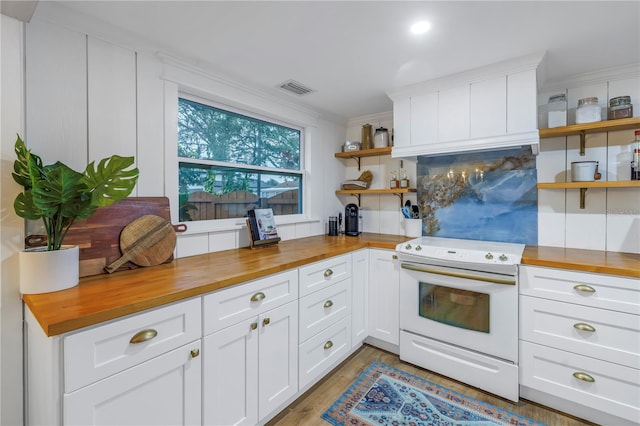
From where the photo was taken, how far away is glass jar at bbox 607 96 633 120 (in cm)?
194

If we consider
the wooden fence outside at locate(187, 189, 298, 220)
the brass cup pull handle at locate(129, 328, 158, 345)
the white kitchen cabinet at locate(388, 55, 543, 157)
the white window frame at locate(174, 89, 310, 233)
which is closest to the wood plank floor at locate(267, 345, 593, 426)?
the brass cup pull handle at locate(129, 328, 158, 345)

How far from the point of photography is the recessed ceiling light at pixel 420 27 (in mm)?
1547

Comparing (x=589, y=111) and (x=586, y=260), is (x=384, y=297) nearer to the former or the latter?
(x=586, y=260)

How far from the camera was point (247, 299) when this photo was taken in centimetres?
154

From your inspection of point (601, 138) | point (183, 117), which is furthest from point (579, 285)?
point (183, 117)

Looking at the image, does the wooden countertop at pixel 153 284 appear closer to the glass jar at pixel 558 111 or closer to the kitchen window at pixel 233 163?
the kitchen window at pixel 233 163

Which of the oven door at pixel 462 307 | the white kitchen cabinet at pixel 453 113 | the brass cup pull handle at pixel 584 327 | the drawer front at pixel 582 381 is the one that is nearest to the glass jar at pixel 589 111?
the white kitchen cabinet at pixel 453 113

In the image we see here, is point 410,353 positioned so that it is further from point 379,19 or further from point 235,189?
point 379,19

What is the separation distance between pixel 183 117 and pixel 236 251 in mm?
1025

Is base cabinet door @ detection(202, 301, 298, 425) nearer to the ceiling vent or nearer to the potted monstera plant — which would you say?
the potted monstera plant

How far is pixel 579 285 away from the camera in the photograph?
5.69 feet

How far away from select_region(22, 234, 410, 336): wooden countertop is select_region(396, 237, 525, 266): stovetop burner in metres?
0.56

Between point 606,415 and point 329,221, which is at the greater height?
point 329,221

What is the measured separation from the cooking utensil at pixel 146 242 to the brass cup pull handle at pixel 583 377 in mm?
2572
